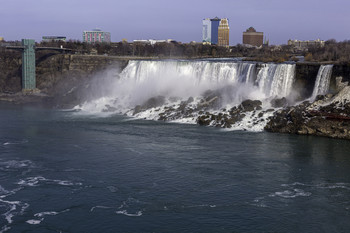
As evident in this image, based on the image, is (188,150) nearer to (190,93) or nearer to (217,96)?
(217,96)

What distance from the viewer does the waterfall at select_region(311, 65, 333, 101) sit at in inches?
1283

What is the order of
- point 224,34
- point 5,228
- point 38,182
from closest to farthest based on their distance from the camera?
point 5,228 < point 38,182 < point 224,34

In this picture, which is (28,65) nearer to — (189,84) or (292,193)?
(189,84)

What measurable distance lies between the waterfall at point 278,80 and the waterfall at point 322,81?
7.33 feet

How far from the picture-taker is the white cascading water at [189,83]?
3569 cm

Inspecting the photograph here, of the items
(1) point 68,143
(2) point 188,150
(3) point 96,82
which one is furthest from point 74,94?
(2) point 188,150

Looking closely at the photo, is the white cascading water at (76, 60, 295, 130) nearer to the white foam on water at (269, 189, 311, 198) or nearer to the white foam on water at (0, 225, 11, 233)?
the white foam on water at (269, 189, 311, 198)

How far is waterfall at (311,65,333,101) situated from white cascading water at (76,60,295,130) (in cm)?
231

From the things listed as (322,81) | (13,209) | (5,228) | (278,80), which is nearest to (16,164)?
(13,209)

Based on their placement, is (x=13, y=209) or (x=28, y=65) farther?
(x=28, y=65)

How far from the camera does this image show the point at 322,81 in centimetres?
3288

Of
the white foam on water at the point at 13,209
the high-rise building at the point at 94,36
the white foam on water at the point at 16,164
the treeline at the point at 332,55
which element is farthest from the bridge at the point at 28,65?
the high-rise building at the point at 94,36

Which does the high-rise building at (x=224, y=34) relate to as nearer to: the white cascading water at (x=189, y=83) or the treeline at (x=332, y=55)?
the treeline at (x=332, y=55)

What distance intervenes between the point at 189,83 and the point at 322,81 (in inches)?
522
